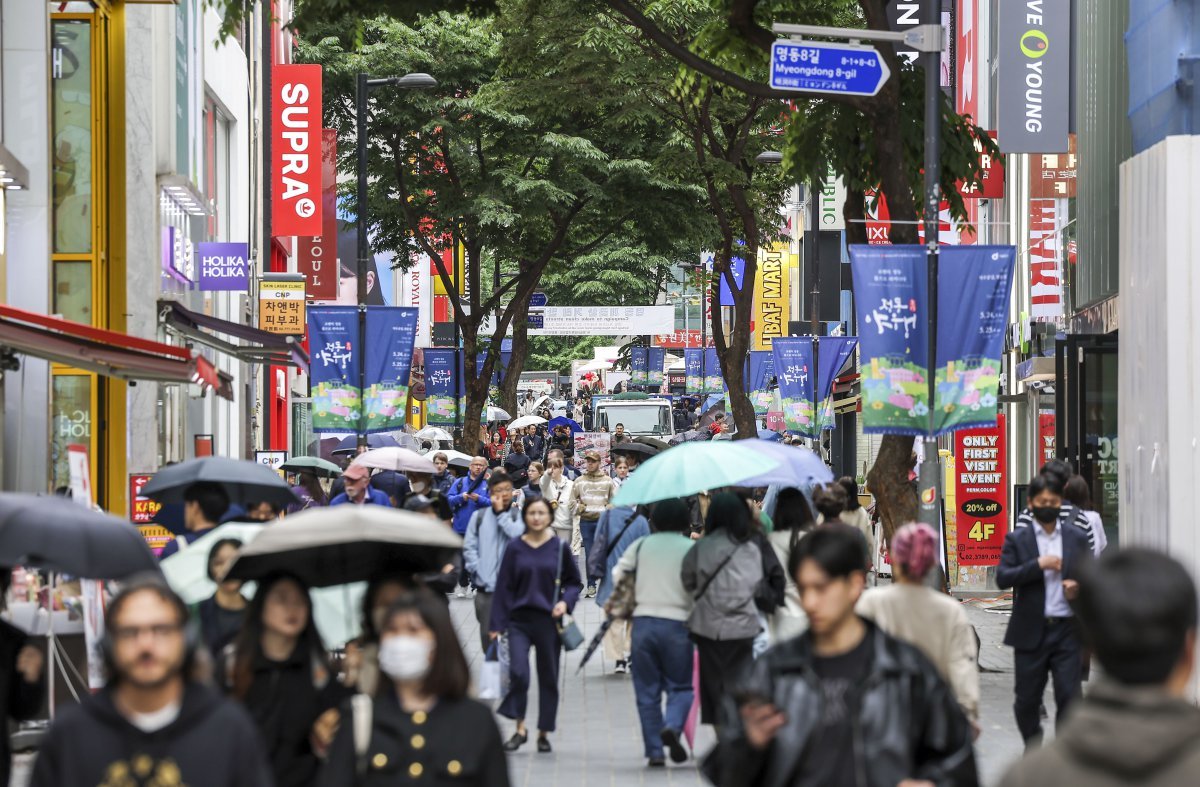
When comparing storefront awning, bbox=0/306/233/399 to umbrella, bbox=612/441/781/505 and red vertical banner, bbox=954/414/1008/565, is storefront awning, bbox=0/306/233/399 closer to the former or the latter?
umbrella, bbox=612/441/781/505

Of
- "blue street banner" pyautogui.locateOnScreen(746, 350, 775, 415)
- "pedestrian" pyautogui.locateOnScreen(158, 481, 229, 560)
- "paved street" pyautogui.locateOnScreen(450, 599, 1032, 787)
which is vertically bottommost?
"paved street" pyautogui.locateOnScreen(450, 599, 1032, 787)

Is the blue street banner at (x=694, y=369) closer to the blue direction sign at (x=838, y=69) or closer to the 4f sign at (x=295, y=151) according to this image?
the 4f sign at (x=295, y=151)

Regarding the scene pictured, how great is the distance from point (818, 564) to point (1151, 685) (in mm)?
1999

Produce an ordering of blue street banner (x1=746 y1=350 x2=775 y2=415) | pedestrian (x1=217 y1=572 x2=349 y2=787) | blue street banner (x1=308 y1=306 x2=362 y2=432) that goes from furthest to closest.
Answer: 1. blue street banner (x1=746 y1=350 x2=775 y2=415)
2. blue street banner (x1=308 y1=306 x2=362 y2=432)
3. pedestrian (x1=217 y1=572 x2=349 y2=787)

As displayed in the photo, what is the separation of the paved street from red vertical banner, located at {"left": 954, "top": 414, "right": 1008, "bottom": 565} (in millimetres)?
4074

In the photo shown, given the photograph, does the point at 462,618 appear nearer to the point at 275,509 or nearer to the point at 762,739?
the point at 275,509

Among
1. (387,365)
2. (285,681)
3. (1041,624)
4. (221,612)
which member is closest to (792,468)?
(1041,624)

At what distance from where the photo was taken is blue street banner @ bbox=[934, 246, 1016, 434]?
47.7 feet

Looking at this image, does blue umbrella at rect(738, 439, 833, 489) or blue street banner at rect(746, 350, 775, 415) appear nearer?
blue umbrella at rect(738, 439, 833, 489)

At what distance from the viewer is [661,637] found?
38.8 ft

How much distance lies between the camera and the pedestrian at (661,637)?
11.8 meters

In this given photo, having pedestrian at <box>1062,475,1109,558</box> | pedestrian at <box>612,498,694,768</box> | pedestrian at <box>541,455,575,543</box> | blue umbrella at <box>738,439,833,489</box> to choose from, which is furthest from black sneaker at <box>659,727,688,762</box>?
pedestrian at <box>541,455,575,543</box>

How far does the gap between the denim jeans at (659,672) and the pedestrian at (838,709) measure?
6129mm

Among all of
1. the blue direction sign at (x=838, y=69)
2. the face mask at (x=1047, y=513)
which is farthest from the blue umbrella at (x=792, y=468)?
the blue direction sign at (x=838, y=69)
